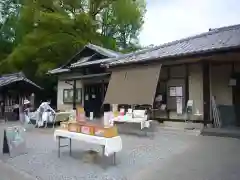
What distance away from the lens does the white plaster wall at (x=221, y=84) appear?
11.9m

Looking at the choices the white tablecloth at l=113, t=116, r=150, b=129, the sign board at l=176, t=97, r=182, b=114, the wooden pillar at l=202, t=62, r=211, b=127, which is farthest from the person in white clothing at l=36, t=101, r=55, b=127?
the wooden pillar at l=202, t=62, r=211, b=127

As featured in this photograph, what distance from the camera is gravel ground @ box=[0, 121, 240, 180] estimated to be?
6180mm

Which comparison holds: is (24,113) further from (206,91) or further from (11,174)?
(11,174)

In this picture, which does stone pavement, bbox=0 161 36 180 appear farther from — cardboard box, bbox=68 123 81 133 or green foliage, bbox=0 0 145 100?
green foliage, bbox=0 0 145 100

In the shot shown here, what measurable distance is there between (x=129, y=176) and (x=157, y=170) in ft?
2.30

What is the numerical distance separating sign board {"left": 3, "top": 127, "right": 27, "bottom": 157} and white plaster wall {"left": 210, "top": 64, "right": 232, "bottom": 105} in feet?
24.6

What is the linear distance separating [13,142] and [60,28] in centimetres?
1873

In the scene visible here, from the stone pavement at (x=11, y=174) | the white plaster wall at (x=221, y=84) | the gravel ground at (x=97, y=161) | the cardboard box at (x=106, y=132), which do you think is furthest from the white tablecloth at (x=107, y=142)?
the white plaster wall at (x=221, y=84)

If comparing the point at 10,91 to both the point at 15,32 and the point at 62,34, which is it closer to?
the point at 62,34

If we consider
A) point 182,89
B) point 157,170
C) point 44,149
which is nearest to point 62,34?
point 182,89

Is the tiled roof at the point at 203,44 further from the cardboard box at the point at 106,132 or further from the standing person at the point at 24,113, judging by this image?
the standing person at the point at 24,113

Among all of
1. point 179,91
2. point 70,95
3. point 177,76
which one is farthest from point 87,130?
point 70,95

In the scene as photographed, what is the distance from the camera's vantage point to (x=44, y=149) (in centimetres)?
930

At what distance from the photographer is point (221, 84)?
39.5ft
